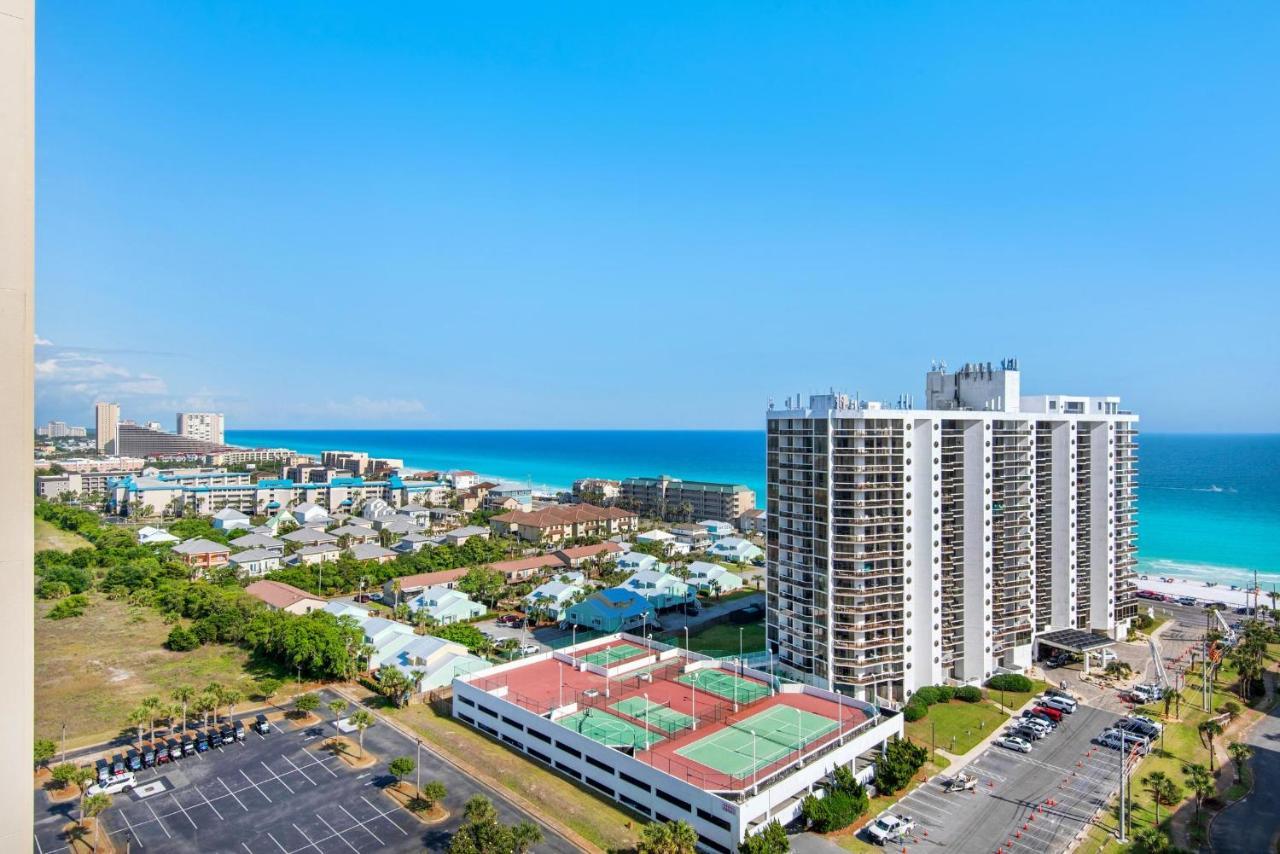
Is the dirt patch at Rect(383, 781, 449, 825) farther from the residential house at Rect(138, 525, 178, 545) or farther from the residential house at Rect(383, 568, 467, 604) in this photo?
the residential house at Rect(138, 525, 178, 545)

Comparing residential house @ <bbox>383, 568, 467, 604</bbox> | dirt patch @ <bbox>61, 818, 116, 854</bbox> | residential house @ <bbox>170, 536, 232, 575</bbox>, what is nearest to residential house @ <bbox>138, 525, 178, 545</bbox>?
residential house @ <bbox>170, 536, 232, 575</bbox>

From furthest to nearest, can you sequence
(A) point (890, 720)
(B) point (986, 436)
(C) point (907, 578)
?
1. (B) point (986, 436)
2. (C) point (907, 578)
3. (A) point (890, 720)

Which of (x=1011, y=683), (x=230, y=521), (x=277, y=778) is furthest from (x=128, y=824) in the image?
(x=230, y=521)

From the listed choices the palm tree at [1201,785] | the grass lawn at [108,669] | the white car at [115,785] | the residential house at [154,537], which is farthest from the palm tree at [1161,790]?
the residential house at [154,537]

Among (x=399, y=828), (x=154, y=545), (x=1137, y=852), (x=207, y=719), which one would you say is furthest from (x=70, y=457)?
(x=1137, y=852)

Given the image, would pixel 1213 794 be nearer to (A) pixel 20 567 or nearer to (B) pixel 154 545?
(A) pixel 20 567

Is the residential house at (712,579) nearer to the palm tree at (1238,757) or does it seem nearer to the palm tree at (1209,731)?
the palm tree at (1209,731)

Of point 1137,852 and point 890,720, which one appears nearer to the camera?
point 1137,852
